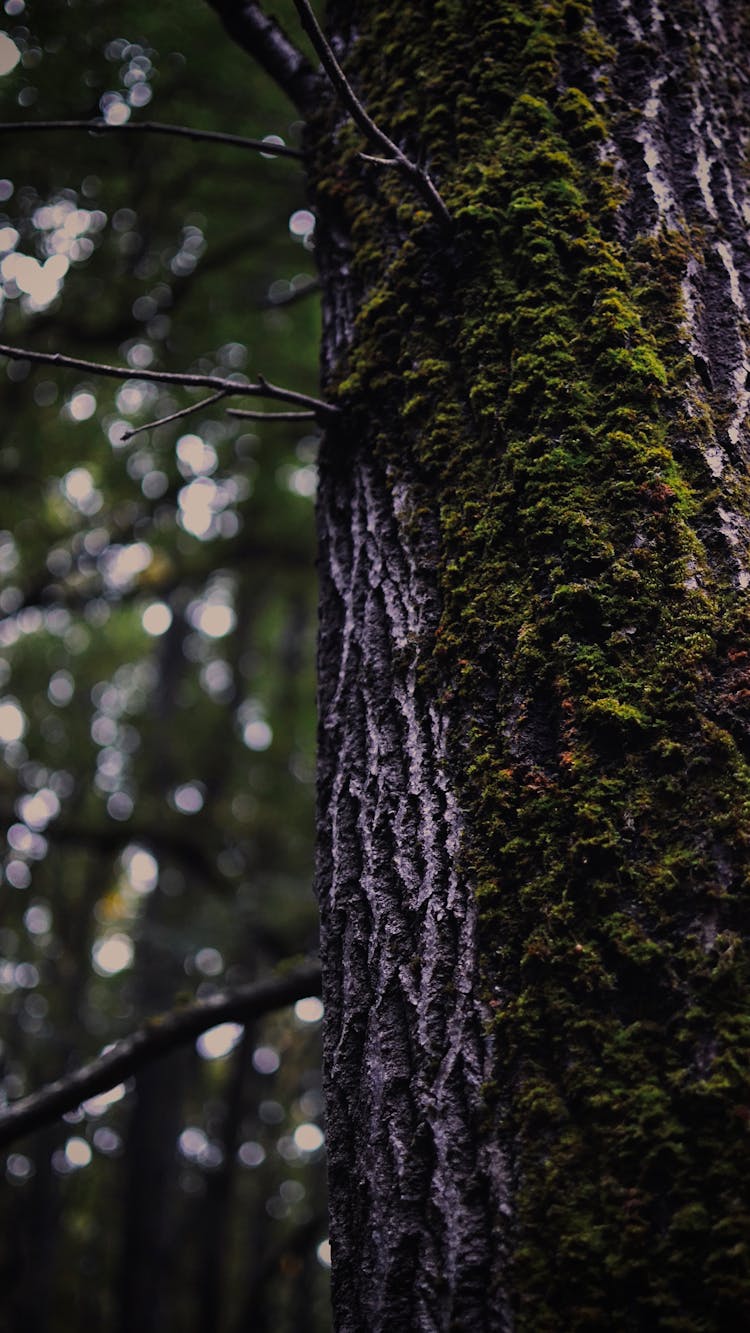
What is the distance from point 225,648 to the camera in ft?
45.6

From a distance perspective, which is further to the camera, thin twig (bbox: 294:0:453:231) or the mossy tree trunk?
thin twig (bbox: 294:0:453:231)

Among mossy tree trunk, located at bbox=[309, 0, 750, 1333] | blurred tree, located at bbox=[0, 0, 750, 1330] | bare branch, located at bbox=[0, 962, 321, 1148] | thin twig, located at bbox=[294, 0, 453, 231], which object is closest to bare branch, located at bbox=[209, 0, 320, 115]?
blurred tree, located at bbox=[0, 0, 750, 1330]

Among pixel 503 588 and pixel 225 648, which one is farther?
pixel 225 648

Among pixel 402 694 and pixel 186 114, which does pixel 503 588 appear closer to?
pixel 402 694

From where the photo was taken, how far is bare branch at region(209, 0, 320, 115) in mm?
2418

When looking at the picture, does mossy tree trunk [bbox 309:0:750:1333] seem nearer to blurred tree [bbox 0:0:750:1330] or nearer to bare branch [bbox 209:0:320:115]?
blurred tree [bbox 0:0:750:1330]

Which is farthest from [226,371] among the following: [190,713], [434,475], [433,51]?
[190,713]

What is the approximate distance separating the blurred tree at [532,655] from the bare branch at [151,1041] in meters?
0.91

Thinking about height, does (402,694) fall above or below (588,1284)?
above

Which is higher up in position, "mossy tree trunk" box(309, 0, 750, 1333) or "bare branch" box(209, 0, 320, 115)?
"bare branch" box(209, 0, 320, 115)

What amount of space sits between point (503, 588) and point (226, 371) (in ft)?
15.3

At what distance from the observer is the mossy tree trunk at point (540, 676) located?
44.8 inches

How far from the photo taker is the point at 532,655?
145cm

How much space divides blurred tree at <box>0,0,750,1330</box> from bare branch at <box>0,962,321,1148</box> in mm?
913
